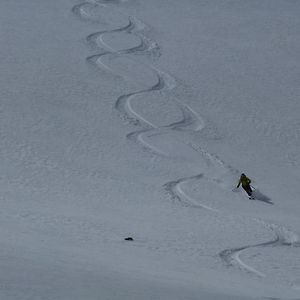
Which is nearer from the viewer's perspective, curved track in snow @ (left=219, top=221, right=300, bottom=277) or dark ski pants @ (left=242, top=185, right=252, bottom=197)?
curved track in snow @ (left=219, top=221, right=300, bottom=277)

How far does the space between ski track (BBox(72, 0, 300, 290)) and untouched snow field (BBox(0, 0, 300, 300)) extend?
0.05 meters

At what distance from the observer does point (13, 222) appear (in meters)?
11.4

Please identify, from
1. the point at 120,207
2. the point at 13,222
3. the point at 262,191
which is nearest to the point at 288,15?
the point at 262,191

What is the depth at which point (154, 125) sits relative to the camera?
18938 millimetres

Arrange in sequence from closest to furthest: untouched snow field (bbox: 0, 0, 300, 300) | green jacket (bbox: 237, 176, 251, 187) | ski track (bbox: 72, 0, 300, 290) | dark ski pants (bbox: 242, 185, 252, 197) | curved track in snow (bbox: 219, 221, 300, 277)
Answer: untouched snow field (bbox: 0, 0, 300, 300), curved track in snow (bbox: 219, 221, 300, 277), ski track (bbox: 72, 0, 300, 290), green jacket (bbox: 237, 176, 251, 187), dark ski pants (bbox: 242, 185, 252, 197)

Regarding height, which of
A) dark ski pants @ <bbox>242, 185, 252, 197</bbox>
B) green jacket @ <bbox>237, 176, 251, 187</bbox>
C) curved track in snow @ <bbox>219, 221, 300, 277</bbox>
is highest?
green jacket @ <bbox>237, 176, 251, 187</bbox>

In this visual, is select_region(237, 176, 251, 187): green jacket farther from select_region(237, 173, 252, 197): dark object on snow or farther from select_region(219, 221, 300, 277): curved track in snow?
select_region(219, 221, 300, 277): curved track in snow

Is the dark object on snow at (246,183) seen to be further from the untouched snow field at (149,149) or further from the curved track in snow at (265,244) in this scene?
the curved track in snow at (265,244)

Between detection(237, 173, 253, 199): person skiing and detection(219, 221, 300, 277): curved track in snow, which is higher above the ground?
detection(237, 173, 253, 199): person skiing

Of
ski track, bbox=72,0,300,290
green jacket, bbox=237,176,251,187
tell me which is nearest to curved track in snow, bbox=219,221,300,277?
ski track, bbox=72,0,300,290

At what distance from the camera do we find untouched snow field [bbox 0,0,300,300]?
30.2 ft

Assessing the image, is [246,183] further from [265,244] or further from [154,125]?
[154,125]

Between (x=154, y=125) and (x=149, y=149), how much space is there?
134 centimetres

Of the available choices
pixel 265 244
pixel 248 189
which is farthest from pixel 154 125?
pixel 265 244
